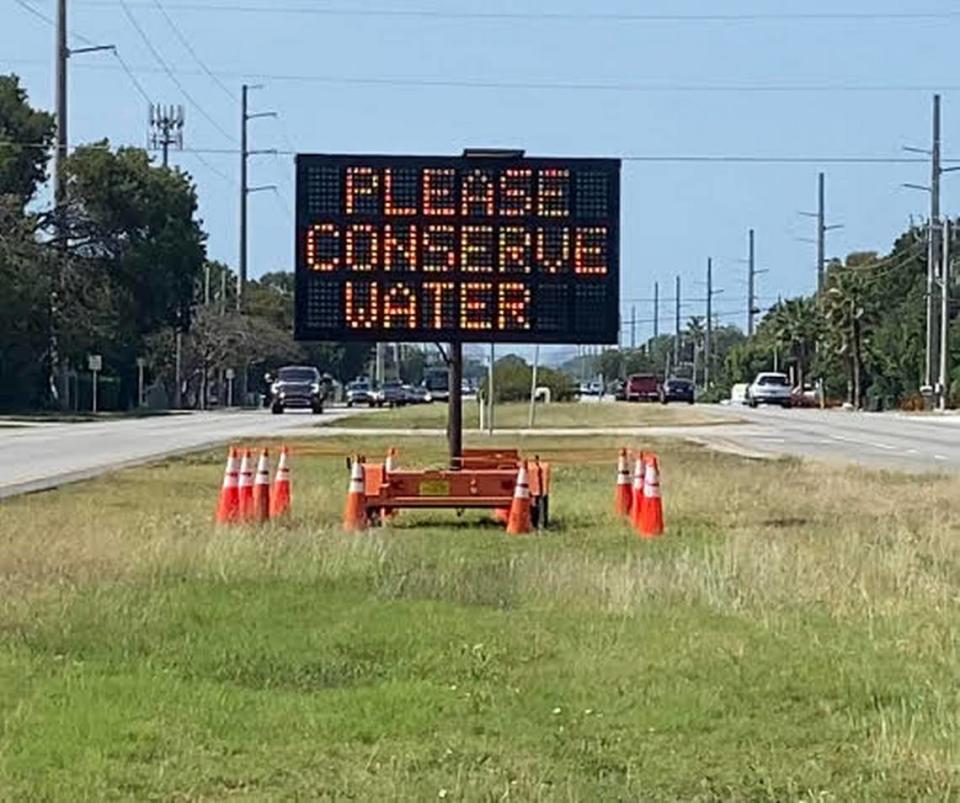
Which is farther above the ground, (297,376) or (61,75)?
(61,75)

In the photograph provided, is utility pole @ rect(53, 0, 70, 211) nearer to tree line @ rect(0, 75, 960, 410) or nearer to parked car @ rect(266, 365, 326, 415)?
tree line @ rect(0, 75, 960, 410)

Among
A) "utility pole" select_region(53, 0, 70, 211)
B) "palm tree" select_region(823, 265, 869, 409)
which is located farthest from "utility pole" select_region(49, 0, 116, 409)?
"palm tree" select_region(823, 265, 869, 409)

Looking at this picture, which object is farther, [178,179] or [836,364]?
[836,364]

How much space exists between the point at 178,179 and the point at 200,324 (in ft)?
81.3

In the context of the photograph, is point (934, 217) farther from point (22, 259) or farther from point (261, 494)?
point (261, 494)

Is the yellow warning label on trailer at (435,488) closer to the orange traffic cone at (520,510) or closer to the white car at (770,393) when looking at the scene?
the orange traffic cone at (520,510)

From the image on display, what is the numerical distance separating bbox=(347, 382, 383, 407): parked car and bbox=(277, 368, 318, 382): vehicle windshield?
21.9 m

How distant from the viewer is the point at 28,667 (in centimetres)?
1025

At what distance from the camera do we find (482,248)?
21484 millimetres

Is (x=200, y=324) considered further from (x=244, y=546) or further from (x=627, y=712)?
(x=627, y=712)

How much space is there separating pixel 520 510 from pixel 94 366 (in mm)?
64008

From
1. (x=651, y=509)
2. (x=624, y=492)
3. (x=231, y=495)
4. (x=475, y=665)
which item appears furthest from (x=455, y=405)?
(x=475, y=665)

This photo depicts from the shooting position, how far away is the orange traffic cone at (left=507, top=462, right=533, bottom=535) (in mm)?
20266

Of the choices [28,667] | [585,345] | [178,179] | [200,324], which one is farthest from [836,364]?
[28,667]
